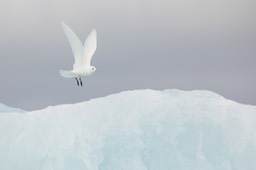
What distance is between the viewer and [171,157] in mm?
27781

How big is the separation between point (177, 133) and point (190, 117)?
2.22 ft

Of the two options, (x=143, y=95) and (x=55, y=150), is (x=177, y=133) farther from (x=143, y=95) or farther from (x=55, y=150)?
(x=55, y=150)

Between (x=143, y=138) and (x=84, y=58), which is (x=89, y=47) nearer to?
(x=84, y=58)

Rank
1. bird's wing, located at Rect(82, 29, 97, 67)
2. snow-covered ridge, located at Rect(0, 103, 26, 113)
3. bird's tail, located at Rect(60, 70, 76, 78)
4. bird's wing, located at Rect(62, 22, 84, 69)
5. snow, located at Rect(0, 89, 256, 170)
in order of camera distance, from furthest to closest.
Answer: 1. snow-covered ridge, located at Rect(0, 103, 26, 113)
2. snow, located at Rect(0, 89, 256, 170)
3. bird's wing, located at Rect(82, 29, 97, 67)
4. bird's tail, located at Rect(60, 70, 76, 78)
5. bird's wing, located at Rect(62, 22, 84, 69)

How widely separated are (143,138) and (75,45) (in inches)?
203

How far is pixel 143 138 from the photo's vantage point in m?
28.0

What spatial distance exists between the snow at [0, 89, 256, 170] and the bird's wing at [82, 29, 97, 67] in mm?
3951

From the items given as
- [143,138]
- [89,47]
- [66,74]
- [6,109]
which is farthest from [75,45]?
[6,109]

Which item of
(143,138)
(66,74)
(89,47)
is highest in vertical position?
(89,47)

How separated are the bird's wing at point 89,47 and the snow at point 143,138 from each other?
156 inches

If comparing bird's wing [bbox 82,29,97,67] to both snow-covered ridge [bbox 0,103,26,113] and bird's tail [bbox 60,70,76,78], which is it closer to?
bird's tail [bbox 60,70,76,78]

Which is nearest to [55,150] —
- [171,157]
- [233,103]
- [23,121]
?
[23,121]

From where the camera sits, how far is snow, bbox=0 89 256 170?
27781 mm

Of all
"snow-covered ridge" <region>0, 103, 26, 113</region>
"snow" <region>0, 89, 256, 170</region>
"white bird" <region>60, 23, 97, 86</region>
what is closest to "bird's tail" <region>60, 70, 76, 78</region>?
"white bird" <region>60, 23, 97, 86</region>
